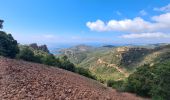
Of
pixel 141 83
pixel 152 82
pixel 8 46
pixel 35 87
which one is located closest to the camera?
pixel 35 87

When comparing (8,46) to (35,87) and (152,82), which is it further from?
(35,87)

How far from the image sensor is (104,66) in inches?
6604

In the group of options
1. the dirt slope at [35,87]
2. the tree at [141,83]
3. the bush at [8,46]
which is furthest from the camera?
the bush at [8,46]

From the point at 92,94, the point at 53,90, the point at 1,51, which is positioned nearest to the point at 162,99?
the point at 92,94

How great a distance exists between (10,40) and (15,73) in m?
28.1

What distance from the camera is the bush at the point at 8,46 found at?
52.3 meters

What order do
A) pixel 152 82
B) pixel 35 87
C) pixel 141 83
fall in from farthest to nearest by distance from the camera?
pixel 141 83, pixel 152 82, pixel 35 87

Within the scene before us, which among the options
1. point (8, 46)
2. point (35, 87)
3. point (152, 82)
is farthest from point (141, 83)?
point (35, 87)

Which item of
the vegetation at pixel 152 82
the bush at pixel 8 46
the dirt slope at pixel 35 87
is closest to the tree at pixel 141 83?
the vegetation at pixel 152 82

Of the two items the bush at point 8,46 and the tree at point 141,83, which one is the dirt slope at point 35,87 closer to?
the tree at point 141,83

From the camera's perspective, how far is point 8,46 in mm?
54531

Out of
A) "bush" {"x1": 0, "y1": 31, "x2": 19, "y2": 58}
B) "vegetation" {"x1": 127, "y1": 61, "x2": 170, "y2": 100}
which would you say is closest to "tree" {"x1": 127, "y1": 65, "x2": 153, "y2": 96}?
"vegetation" {"x1": 127, "y1": 61, "x2": 170, "y2": 100}

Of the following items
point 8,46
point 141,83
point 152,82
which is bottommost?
point 141,83

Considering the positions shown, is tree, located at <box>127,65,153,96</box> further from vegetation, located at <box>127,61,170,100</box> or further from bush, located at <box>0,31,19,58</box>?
bush, located at <box>0,31,19,58</box>
